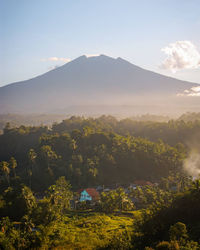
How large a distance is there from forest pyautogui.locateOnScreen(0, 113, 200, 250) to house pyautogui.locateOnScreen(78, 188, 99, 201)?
92 cm

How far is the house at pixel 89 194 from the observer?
31.1 meters

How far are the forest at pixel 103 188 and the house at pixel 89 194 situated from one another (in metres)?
0.92

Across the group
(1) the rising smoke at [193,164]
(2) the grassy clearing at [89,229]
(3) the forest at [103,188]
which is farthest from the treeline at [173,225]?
(1) the rising smoke at [193,164]

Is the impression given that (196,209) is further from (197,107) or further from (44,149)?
(197,107)

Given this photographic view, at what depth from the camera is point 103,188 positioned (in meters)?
35.1

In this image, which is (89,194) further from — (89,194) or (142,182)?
(142,182)

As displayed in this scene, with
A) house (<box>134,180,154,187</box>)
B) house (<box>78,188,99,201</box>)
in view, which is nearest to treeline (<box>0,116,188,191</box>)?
house (<box>134,180,154,187</box>)

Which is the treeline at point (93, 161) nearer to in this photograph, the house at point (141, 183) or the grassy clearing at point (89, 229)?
the house at point (141, 183)

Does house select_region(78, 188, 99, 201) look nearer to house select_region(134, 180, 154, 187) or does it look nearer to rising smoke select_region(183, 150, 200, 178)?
house select_region(134, 180, 154, 187)

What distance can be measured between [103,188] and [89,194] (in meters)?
3.60

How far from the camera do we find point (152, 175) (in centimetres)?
3988

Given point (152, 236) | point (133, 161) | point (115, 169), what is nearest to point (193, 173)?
point (133, 161)

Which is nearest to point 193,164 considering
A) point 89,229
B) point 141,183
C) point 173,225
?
point 141,183

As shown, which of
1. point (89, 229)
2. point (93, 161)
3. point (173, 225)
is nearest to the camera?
point (173, 225)
